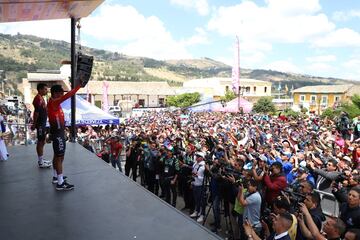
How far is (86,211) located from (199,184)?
3134mm

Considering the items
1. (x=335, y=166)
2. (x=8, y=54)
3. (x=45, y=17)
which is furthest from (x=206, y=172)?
(x=8, y=54)

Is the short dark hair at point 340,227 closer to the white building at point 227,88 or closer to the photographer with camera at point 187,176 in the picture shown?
the photographer with camera at point 187,176

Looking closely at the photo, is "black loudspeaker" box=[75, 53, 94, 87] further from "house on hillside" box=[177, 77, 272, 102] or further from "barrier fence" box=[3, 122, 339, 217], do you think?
"house on hillside" box=[177, 77, 272, 102]

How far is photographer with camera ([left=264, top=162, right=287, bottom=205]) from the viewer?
13.8 feet

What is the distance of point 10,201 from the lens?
295 cm

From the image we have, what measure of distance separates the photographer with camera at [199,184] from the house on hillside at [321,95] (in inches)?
1705

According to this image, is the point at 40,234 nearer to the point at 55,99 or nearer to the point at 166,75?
the point at 55,99

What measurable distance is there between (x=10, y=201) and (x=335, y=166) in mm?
4500

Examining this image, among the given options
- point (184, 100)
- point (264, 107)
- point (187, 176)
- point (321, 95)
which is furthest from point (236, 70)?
point (321, 95)

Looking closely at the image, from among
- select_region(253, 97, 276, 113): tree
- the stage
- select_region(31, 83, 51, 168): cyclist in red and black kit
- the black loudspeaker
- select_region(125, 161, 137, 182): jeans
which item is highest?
the black loudspeaker

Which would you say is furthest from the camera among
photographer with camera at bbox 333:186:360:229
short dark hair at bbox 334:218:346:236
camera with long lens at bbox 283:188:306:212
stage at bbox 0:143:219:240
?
camera with long lens at bbox 283:188:306:212

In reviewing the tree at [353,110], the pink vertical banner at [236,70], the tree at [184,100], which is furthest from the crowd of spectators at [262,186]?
the tree at [184,100]

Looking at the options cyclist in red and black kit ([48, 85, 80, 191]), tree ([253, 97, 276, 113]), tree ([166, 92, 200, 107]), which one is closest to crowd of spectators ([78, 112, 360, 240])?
cyclist in red and black kit ([48, 85, 80, 191])

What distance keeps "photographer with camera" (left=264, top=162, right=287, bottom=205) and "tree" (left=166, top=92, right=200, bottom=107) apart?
43.5 metres
